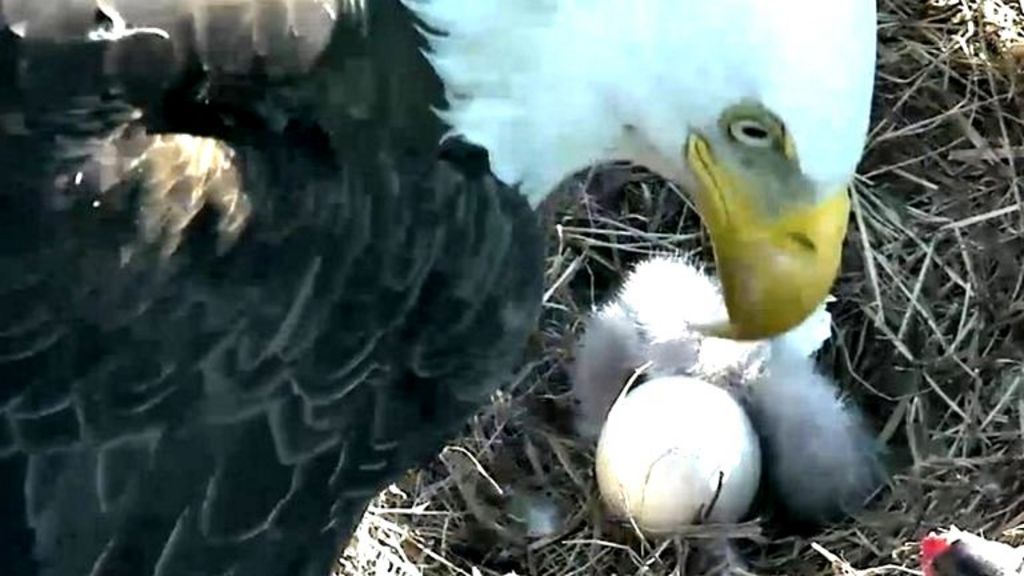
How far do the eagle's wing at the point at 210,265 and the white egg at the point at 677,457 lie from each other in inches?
26.4

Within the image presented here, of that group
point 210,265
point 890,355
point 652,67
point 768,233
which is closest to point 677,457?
point 890,355

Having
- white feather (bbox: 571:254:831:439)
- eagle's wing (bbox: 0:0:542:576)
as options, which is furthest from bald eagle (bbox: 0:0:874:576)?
white feather (bbox: 571:254:831:439)

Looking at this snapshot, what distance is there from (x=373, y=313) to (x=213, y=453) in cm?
17

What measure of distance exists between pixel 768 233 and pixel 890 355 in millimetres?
948

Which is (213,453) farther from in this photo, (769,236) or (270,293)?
(769,236)

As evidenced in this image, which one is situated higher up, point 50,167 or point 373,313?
point 50,167

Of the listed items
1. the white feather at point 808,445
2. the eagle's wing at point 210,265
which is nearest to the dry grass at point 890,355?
the white feather at point 808,445

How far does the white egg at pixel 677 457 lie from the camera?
7.61 feet

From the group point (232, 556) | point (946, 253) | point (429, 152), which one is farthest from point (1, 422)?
point (946, 253)

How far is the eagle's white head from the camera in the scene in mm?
1576

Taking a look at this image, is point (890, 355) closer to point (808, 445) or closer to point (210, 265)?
point (808, 445)

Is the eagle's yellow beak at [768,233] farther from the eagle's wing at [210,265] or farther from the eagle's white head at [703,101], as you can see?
the eagle's wing at [210,265]

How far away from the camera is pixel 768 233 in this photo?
1684 millimetres

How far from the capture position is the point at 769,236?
168cm
